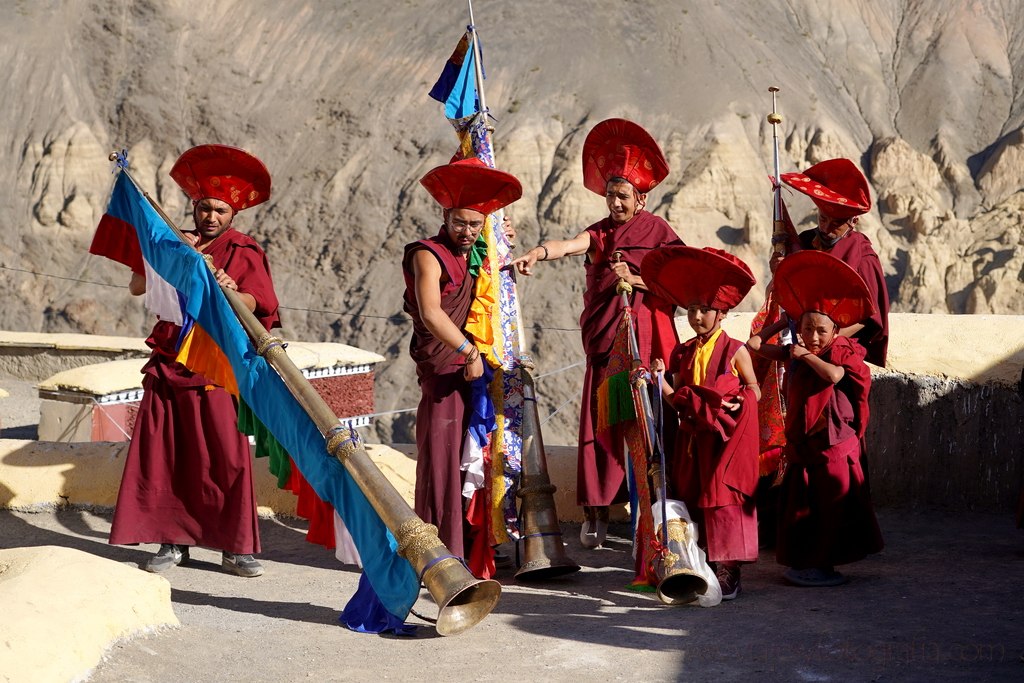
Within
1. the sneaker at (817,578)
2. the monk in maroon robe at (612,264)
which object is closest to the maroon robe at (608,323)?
the monk in maroon robe at (612,264)

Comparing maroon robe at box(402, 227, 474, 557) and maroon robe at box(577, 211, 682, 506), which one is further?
maroon robe at box(577, 211, 682, 506)

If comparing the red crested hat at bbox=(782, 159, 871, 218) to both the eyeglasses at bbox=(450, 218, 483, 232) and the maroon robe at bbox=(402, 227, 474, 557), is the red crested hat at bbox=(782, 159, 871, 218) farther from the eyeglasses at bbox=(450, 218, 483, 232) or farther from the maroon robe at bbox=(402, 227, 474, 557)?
the maroon robe at bbox=(402, 227, 474, 557)

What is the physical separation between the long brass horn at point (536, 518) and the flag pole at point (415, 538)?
110 cm

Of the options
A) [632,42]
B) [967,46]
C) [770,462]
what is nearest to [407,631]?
[770,462]

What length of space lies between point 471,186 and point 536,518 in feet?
4.95

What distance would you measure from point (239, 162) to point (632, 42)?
79.0 feet

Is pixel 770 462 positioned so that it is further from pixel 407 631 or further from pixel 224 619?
pixel 224 619

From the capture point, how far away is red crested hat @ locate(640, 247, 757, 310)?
197 inches

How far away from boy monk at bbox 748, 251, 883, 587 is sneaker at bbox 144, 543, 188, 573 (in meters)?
2.79

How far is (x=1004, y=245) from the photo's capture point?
969 inches

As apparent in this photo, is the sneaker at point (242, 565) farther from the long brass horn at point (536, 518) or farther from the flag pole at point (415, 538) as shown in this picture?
the flag pole at point (415, 538)

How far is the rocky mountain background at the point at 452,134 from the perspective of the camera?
25.0 m

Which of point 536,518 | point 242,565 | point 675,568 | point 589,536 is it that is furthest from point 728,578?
point 242,565

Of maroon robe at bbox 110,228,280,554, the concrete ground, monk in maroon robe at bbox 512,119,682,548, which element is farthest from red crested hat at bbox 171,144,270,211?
the concrete ground
